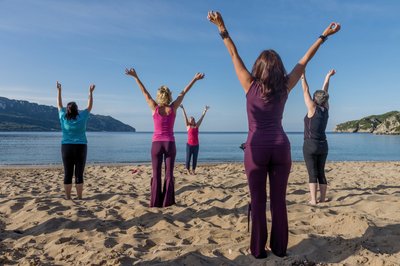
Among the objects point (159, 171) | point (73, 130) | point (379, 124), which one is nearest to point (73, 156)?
point (73, 130)

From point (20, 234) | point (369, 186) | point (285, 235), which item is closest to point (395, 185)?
point (369, 186)

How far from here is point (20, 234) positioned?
4977mm

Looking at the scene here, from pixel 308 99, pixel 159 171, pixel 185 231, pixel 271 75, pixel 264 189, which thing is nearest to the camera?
pixel 271 75

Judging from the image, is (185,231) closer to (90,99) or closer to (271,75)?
(271,75)

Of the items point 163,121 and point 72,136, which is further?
point 72,136

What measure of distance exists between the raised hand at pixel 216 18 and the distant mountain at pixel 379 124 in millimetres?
137433

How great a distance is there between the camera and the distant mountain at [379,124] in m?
132

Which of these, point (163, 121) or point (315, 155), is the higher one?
point (163, 121)

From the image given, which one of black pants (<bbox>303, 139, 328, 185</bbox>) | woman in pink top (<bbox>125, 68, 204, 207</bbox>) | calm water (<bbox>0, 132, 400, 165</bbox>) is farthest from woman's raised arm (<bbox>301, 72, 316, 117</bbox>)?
calm water (<bbox>0, 132, 400, 165</bbox>)

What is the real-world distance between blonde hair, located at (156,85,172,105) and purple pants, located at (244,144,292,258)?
10.0 ft

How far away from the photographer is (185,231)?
16.2 feet

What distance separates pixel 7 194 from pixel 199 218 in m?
5.07

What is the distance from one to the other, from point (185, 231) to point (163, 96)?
8.29 feet

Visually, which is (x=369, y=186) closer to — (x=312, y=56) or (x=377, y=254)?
(x=377, y=254)
